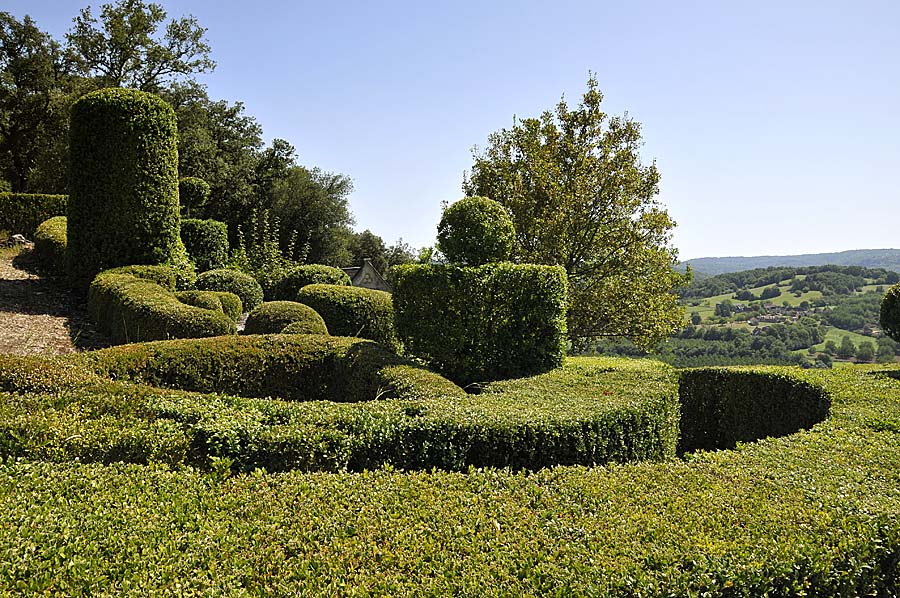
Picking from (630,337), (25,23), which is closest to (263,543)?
(630,337)

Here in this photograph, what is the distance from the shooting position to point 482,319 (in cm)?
809

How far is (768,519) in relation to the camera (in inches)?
142

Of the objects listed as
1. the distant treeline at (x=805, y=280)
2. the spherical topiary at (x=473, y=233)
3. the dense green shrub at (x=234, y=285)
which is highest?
the spherical topiary at (x=473, y=233)

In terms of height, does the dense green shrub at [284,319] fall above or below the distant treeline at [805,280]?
above

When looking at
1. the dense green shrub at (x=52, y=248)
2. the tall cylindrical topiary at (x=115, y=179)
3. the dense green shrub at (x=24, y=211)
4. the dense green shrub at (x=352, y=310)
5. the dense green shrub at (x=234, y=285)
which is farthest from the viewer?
the dense green shrub at (x=24, y=211)

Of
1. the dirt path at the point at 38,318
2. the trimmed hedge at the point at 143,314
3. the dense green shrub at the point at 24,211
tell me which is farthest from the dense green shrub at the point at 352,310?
the dense green shrub at the point at 24,211

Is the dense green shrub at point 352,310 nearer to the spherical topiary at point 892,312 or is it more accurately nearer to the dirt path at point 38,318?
the dirt path at point 38,318

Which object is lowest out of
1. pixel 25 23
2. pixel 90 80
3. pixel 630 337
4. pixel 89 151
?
pixel 630 337

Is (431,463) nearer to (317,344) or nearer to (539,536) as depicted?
(539,536)

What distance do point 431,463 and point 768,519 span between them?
98.6 inches

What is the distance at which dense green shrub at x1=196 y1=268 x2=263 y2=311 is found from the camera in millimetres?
14086

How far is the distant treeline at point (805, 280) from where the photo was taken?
181 ft

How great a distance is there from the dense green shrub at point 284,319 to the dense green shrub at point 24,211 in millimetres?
11698

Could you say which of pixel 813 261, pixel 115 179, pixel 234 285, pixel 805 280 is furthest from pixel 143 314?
pixel 813 261
